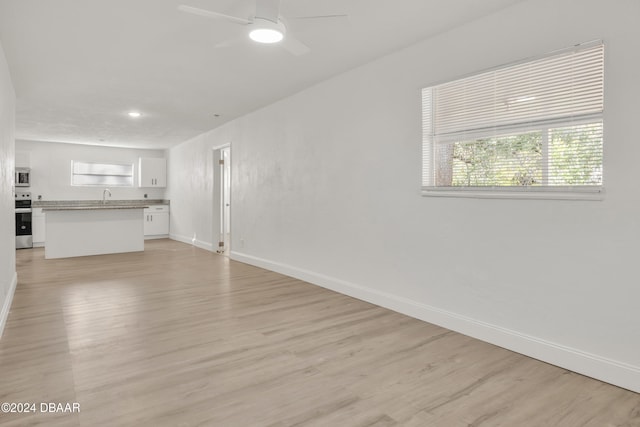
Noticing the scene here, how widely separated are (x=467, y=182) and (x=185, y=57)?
115 inches

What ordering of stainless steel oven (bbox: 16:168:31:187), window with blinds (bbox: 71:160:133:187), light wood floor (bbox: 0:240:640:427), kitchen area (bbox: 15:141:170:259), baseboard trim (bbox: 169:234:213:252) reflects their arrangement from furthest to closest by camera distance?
window with blinds (bbox: 71:160:133:187) < stainless steel oven (bbox: 16:168:31:187) < baseboard trim (bbox: 169:234:213:252) < kitchen area (bbox: 15:141:170:259) < light wood floor (bbox: 0:240:640:427)

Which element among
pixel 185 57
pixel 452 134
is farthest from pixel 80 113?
pixel 452 134

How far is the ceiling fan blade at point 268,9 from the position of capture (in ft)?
8.07

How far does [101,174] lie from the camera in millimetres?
9984

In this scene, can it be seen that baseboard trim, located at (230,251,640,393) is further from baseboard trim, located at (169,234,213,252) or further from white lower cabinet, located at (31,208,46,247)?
white lower cabinet, located at (31,208,46,247)

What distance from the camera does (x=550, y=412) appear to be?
2.07m

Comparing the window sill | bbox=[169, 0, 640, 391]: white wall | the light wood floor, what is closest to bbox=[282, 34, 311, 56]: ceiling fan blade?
bbox=[169, 0, 640, 391]: white wall

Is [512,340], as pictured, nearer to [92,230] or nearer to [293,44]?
[293,44]

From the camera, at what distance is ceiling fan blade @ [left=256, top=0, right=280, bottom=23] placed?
2459 mm

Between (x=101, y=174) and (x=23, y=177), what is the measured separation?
1.72m

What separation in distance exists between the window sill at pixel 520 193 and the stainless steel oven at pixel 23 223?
8.68 m

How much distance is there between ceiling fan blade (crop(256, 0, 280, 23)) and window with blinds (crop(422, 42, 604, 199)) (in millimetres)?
1599

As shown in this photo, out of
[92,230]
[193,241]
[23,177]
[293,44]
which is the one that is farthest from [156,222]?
[293,44]

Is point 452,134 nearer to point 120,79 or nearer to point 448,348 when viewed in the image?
point 448,348
